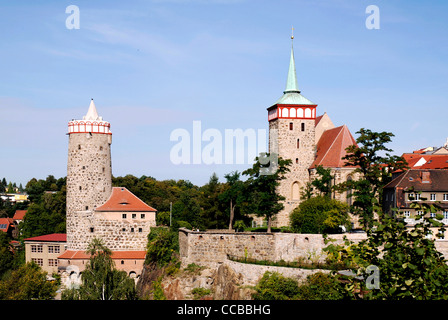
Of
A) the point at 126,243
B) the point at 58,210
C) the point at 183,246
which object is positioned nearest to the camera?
the point at 183,246

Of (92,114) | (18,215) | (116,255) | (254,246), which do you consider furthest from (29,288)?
(18,215)

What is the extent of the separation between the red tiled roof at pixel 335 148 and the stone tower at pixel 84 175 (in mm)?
19789

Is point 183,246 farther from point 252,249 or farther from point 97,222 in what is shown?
point 97,222

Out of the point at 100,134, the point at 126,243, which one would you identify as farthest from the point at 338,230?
the point at 100,134

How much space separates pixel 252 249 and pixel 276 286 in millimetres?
4816

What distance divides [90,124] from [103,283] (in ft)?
50.2

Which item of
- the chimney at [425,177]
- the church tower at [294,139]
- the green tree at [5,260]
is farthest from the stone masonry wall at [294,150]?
the green tree at [5,260]

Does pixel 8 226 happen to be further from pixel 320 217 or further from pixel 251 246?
pixel 251 246

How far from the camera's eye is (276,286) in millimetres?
32156

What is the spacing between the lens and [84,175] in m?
47.9

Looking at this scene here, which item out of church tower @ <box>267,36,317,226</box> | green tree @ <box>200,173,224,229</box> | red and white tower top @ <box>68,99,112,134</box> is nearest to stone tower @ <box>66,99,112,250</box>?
red and white tower top @ <box>68,99,112,134</box>
